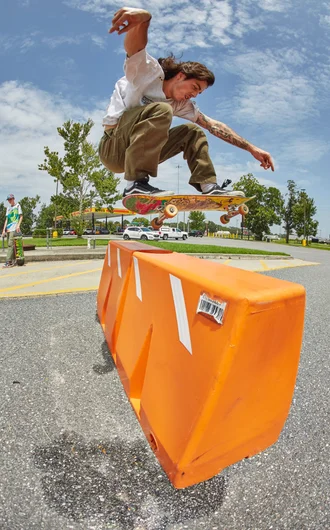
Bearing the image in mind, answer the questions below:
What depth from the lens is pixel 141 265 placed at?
2025 millimetres

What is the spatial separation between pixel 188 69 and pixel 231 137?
0.97 metres

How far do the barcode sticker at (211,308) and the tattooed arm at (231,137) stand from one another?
2.49m

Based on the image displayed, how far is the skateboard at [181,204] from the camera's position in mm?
2740

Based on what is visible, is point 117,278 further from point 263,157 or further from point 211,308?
point 211,308

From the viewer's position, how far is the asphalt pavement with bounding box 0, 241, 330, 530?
1.25m

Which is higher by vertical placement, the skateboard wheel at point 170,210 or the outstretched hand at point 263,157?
the outstretched hand at point 263,157

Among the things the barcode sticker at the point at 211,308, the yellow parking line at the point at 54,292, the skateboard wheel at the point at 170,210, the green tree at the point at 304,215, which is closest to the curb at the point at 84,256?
the yellow parking line at the point at 54,292

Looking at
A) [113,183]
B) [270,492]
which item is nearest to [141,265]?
[270,492]

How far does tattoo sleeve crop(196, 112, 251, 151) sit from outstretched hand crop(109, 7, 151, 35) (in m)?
1.41

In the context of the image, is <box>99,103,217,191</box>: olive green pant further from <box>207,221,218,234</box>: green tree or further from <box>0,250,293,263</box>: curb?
<box>207,221,218,234</box>: green tree

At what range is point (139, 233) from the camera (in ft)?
112

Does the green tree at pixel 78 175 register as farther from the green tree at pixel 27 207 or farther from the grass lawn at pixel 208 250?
the green tree at pixel 27 207

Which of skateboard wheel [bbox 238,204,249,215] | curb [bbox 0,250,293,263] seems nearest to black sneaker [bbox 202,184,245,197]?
skateboard wheel [bbox 238,204,249,215]

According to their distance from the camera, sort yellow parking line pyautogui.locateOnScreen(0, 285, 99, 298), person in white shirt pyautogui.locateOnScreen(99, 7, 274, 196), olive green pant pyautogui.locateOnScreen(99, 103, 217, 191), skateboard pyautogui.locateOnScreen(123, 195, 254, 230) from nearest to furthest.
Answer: person in white shirt pyautogui.locateOnScreen(99, 7, 274, 196) → olive green pant pyautogui.locateOnScreen(99, 103, 217, 191) → skateboard pyautogui.locateOnScreen(123, 195, 254, 230) → yellow parking line pyautogui.locateOnScreen(0, 285, 99, 298)
